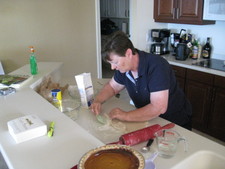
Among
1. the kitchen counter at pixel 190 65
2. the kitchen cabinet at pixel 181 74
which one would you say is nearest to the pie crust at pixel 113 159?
the kitchen counter at pixel 190 65

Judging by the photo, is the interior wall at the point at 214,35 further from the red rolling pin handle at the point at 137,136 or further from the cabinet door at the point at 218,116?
the red rolling pin handle at the point at 137,136

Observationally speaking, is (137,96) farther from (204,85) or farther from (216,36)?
(216,36)

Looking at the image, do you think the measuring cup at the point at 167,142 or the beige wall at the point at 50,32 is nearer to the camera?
the measuring cup at the point at 167,142

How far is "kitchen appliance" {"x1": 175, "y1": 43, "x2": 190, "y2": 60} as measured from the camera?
120 inches

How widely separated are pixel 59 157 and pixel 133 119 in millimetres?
607

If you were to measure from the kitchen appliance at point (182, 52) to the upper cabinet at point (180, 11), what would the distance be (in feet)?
0.99

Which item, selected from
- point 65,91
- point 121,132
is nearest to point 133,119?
point 121,132

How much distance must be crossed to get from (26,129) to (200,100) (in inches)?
91.2

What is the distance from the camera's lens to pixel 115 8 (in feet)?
18.9

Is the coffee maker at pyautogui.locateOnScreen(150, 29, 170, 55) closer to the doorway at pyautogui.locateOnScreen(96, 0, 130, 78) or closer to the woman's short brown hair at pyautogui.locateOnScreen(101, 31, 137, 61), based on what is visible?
the woman's short brown hair at pyautogui.locateOnScreen(101, 31, 137, 61)

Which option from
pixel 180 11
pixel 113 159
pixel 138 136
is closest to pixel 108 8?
pixel 180 11

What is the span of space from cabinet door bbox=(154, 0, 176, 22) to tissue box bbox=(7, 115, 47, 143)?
8.36 feet

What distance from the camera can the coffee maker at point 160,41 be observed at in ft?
11.1

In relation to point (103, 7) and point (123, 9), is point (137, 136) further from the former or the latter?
point (103, 7)
